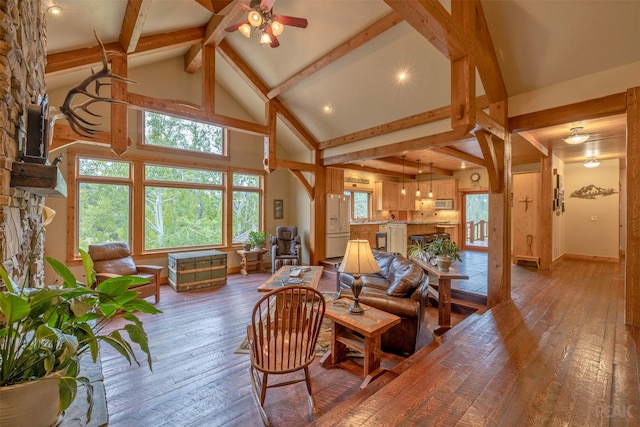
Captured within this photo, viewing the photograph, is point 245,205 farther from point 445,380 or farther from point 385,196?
point 445,380

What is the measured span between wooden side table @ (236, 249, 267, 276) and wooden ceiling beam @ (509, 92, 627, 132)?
550 centimetres

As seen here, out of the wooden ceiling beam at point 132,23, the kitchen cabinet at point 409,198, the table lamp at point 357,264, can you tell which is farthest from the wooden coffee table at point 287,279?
the kitchen cabinet at point 409,198

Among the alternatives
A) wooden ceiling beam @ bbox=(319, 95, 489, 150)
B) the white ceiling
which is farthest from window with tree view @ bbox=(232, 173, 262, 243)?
wooden ceiling beam @ bbox=(319, 95, 489, 150)

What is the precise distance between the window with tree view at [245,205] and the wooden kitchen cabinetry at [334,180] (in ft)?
6.09

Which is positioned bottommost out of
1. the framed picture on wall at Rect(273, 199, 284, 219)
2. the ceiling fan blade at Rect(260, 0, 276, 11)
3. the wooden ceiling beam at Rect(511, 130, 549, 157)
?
the framed picture on wall at Rect(273, 199, 284, 219)

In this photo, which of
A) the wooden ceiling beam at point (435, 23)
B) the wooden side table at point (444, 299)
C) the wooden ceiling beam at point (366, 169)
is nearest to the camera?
the wooden ceiling beam at point (435, 23)

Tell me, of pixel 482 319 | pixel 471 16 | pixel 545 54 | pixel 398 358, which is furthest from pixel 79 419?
pixel 545 54

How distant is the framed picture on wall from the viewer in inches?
292

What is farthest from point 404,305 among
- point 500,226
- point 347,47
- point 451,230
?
point 451,230

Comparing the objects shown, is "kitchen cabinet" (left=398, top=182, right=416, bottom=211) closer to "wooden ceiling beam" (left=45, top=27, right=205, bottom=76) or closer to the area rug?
the area rug

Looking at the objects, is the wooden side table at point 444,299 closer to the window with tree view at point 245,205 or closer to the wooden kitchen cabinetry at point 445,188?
the window with tree view at point 245,205

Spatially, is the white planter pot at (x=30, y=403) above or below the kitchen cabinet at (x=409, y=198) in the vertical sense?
below

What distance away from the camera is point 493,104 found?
A: 148 inches

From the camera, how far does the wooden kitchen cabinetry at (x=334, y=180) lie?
682 cm
